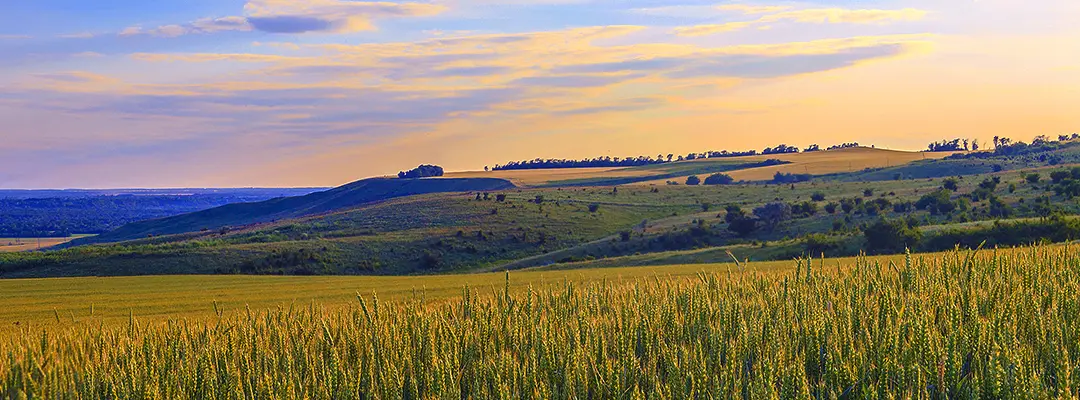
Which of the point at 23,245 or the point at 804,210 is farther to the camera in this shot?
the point at 23,245

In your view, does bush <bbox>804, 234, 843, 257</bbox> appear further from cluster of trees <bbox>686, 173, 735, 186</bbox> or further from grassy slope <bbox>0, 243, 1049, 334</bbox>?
cluster of trees <bbox>686, 173, 735, 186</bbox>

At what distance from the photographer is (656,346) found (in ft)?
22.1

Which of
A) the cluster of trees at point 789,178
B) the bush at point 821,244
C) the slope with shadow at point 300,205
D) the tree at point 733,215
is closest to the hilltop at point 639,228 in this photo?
the bush at point 821,244

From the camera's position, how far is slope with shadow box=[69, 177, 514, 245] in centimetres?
15788

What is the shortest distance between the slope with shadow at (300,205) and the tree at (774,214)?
83595 millimetres

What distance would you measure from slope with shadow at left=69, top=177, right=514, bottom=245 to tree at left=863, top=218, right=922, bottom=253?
10543 cm

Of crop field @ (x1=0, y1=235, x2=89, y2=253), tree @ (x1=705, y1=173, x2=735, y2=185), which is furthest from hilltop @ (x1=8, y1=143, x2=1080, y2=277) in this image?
crop field @ (x1=0, y1=235, x2=89, y2=253)

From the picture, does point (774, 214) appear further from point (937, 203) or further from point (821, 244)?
point (821, 244)

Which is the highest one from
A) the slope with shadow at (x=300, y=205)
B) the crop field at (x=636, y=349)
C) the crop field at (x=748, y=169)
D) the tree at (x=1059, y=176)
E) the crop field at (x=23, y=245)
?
the crop field at (x=748, y=169)

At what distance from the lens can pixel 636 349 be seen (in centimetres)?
696

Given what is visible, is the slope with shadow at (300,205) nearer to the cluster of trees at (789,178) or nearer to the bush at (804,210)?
the cluster of trees at (789,178)

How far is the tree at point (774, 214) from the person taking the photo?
67.7 meters

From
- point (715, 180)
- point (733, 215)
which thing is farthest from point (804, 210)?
point (715, 180)

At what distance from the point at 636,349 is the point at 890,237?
4257 centimetres
